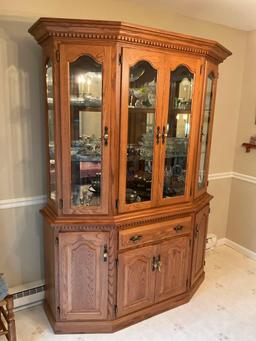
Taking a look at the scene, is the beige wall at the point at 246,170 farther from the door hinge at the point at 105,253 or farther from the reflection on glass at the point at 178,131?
the door hinge at the point at 105,253

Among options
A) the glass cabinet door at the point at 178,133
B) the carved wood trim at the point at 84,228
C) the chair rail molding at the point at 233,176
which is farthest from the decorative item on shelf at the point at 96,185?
A: the chair rail molding at the point at 233,176

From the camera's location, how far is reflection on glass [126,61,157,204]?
191 centimetres

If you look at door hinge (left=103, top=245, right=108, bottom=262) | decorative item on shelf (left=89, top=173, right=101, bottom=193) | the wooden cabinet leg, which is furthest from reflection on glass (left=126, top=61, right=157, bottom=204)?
the wooden cabinet leg

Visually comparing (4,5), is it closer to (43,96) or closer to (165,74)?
(43,96)

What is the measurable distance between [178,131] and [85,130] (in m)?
0.72

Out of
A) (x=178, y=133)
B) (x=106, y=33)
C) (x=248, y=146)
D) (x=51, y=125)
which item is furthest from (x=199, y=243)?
(x=106, y=33)

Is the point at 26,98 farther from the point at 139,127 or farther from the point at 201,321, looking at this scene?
the point at 201,321

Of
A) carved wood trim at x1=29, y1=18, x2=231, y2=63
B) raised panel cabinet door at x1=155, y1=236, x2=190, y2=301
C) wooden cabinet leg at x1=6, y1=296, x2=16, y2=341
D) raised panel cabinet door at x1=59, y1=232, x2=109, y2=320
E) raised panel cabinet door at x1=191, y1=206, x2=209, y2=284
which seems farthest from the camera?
raised panel cabinet door at x1=191, y1=206, x2=209, y2=284

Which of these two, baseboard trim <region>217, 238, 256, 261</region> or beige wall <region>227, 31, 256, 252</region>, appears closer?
beige wall <region>227, 31, 256, 252</region>

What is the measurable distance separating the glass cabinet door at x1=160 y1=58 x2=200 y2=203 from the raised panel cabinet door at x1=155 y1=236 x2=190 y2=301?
1.19ft

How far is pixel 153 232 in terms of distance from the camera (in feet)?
6.97

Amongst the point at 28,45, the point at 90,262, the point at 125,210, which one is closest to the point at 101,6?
the point at 28,45

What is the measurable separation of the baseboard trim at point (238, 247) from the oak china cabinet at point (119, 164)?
4.17 ft

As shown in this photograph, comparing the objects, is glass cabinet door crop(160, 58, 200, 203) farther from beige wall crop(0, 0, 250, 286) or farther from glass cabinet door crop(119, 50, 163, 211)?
beige wall crop(0, 0, 250, 286)
